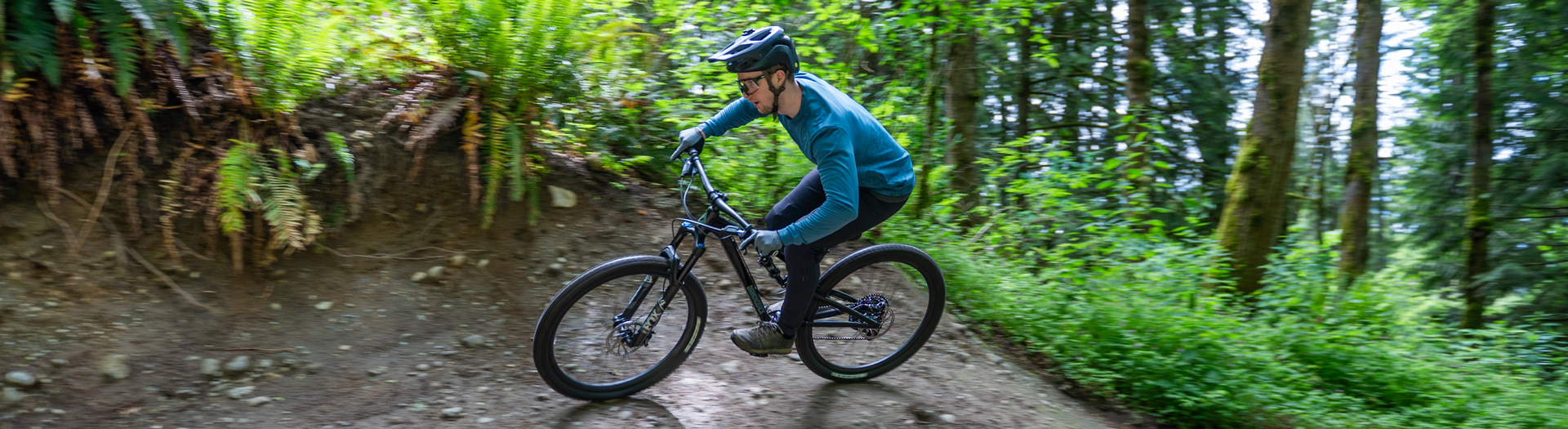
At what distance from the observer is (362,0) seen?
16.6ft

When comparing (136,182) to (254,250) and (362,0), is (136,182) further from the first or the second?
(362,0)

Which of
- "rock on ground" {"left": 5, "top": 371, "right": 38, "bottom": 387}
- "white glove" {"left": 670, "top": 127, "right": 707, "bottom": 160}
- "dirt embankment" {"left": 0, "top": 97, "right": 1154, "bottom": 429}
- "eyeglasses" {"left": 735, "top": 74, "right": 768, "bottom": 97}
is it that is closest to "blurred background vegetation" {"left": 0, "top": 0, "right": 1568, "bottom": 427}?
"dirt embankment" {"left": 0, "top": 97, "right": 1154, "bottom": 429}

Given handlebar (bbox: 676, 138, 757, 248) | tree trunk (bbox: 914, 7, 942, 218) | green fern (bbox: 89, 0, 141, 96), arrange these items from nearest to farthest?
handlebar (bbox: 676, 138, 757, 248) < green fern (bbox: 89, 0, 141, 96) < tree trunk (bbox: 914, 7, 942, 218)

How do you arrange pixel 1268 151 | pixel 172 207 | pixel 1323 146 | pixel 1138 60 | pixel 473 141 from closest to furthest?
pixel 172 207 → pixel 473 141 → pixel 1268 151 → pixel 1138 60 → pixel 1323 146

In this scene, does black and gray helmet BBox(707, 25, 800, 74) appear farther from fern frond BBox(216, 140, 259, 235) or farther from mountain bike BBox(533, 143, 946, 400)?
fern frond BBox(216, 140, 259, 235)

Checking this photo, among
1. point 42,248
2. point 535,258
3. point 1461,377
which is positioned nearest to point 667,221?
point 535,258

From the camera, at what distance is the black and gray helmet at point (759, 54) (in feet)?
11.1

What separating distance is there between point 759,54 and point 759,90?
0.18 m

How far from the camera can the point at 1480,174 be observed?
10.5 m

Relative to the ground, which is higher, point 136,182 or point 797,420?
point 136,182

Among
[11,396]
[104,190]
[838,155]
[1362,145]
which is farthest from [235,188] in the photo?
[1362,145]

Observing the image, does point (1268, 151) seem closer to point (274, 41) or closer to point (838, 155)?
point (838, 155)

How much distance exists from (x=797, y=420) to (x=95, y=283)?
3.70m

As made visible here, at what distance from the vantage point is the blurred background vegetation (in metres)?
4.27
